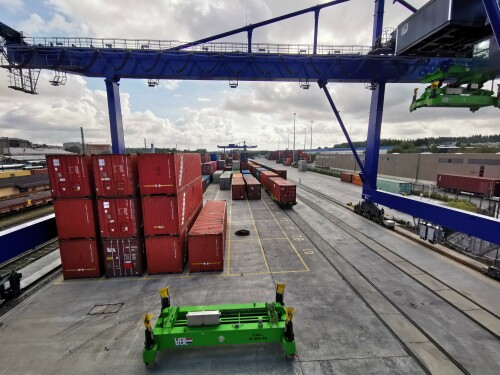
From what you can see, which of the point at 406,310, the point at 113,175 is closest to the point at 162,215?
the point at 113,175

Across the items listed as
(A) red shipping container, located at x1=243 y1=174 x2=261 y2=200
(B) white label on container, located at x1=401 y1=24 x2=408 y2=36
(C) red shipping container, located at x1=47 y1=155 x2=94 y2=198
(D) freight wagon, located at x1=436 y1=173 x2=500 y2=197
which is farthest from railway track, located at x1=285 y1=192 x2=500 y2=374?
(D) freight wagon, located at x1=436 y1=173 x2=500 y2=197

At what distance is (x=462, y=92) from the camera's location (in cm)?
1178

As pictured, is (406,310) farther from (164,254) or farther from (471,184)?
(471,184)

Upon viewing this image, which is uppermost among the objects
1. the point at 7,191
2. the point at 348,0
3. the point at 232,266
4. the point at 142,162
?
the point at 348,0

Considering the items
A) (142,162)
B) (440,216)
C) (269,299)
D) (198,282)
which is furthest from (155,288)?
(440,216)

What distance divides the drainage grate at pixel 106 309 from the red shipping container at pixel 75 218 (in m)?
4.00

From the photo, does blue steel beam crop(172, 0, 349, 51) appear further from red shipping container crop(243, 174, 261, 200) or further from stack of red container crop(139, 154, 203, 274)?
red shipping container crop(243, 174, 261, 200)

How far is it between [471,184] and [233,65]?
41253 millimetres

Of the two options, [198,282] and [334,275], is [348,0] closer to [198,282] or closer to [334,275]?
[334,275]

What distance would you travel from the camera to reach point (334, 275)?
13.1 meters

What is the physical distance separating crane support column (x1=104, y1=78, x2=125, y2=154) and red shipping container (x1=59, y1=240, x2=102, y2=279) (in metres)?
8.78

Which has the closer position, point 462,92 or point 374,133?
point 462,92

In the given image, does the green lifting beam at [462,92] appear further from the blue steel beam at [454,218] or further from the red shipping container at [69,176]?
the red shipping container at [69,176]

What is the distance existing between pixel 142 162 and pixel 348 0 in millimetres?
25440
